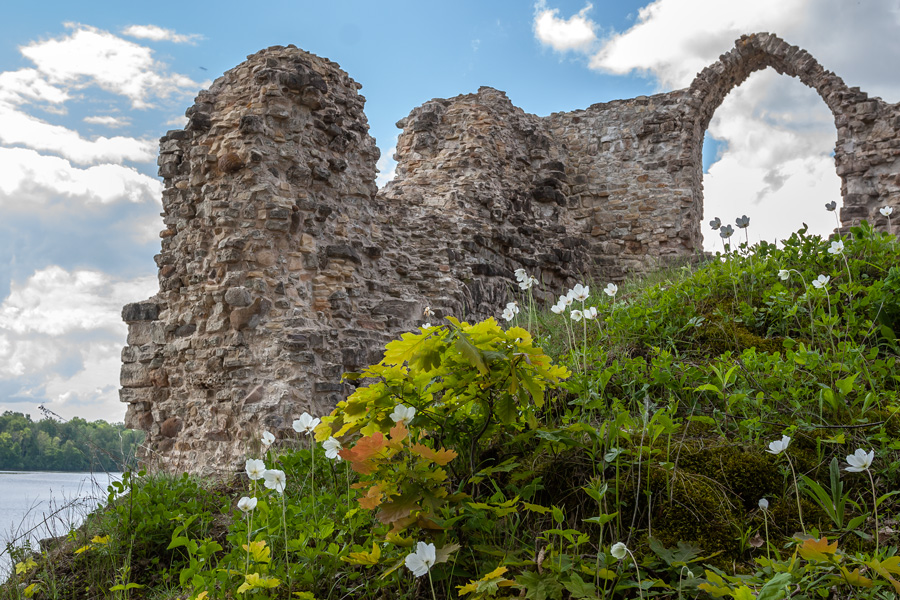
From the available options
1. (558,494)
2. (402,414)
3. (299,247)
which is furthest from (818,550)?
(299,247)

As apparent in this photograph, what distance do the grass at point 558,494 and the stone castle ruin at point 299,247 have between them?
318 cm

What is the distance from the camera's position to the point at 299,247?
788cm

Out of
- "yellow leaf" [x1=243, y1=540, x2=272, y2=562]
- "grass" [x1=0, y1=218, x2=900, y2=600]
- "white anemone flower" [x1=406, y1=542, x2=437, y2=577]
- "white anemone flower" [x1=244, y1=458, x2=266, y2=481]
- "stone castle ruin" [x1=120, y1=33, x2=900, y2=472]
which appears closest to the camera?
"white anemone flower" [x1=406, y1=542, x2=437, y2=577]

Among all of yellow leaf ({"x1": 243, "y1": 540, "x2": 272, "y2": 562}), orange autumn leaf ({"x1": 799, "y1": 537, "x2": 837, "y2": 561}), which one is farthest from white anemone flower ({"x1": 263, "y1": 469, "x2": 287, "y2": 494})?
orange autumn leaf ({"x1": 799, "y1": 537, "x2": 837, "y2": 561})

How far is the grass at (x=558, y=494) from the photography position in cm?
226

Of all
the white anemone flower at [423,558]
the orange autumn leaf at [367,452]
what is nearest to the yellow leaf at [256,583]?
the orange autumn leaf at [367,452]

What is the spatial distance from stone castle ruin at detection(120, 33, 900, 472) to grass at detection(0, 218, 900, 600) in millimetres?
3178

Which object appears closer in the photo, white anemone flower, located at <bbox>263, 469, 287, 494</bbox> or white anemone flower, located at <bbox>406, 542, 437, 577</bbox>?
white anemone flower, located at <bbox>406, 542, 437, 577</bbox>

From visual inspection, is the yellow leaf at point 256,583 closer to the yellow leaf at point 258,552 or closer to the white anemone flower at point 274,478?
the yellow leaf at point 258,552

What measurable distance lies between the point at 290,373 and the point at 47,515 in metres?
2.87

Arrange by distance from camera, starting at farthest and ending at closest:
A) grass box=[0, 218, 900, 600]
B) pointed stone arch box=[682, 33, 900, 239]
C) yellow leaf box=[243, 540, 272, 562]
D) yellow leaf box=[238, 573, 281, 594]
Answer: pointed stone arch box=[682, 33, 900, 239] < yellow leaf box=[243, 540, 272, 562] < yellow leaf box=[238, 573, 281, 594] < grass box=[0, 218, 900, 600]

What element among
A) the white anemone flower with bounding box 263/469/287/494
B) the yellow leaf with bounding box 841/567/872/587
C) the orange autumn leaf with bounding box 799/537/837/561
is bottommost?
the yellow leaf with bounding box 841/567/872/587

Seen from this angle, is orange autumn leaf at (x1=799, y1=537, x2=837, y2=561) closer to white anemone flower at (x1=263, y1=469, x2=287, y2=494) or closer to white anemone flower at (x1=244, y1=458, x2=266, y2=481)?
white anemone flower at (x1=263, y1=469, x2=287, y2=494)

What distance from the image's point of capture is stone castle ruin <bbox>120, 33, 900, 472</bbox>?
7324 mm
